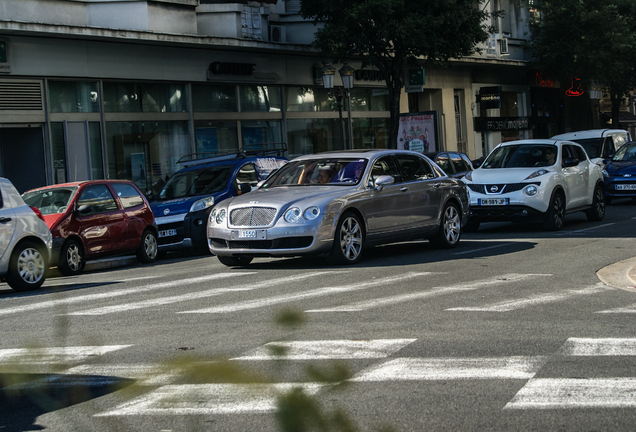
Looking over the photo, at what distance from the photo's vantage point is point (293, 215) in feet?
35.6

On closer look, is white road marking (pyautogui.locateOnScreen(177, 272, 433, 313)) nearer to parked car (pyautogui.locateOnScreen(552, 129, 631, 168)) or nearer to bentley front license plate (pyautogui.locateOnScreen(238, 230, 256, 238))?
bentley front license plate (pyautogui.locateOnScreen(238, 230, 256, 238))

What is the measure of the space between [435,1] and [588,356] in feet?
→ 66.8

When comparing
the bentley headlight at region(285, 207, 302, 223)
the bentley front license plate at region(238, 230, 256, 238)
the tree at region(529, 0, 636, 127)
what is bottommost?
the bentley front license plate at region(238, 230, 256, 238)

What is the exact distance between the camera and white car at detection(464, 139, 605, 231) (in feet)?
50.6

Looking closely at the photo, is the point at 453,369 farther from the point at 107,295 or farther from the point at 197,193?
the point at 197,193

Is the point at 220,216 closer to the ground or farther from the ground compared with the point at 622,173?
closer to the ground

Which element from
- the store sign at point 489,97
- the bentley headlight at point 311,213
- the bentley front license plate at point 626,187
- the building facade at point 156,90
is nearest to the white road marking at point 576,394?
the bentley headlight at point 311,213

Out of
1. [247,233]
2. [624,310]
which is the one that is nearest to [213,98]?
[247,233]

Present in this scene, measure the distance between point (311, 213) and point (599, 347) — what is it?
5643mm

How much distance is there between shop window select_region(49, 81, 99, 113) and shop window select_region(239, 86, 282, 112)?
18.4 feet

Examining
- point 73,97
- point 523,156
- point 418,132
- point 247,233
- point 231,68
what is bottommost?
point 247,233

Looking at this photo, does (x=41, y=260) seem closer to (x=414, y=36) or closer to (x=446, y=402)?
(x=446, y=402)

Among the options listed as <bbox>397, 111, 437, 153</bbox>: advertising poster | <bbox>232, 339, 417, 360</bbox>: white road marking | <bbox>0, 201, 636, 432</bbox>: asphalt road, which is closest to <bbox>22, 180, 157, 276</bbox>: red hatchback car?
<bbox>0, 201, 636, 432</bbox>: asphalt road

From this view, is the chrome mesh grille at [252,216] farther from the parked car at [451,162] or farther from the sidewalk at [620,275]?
the parked car at [451,162]
